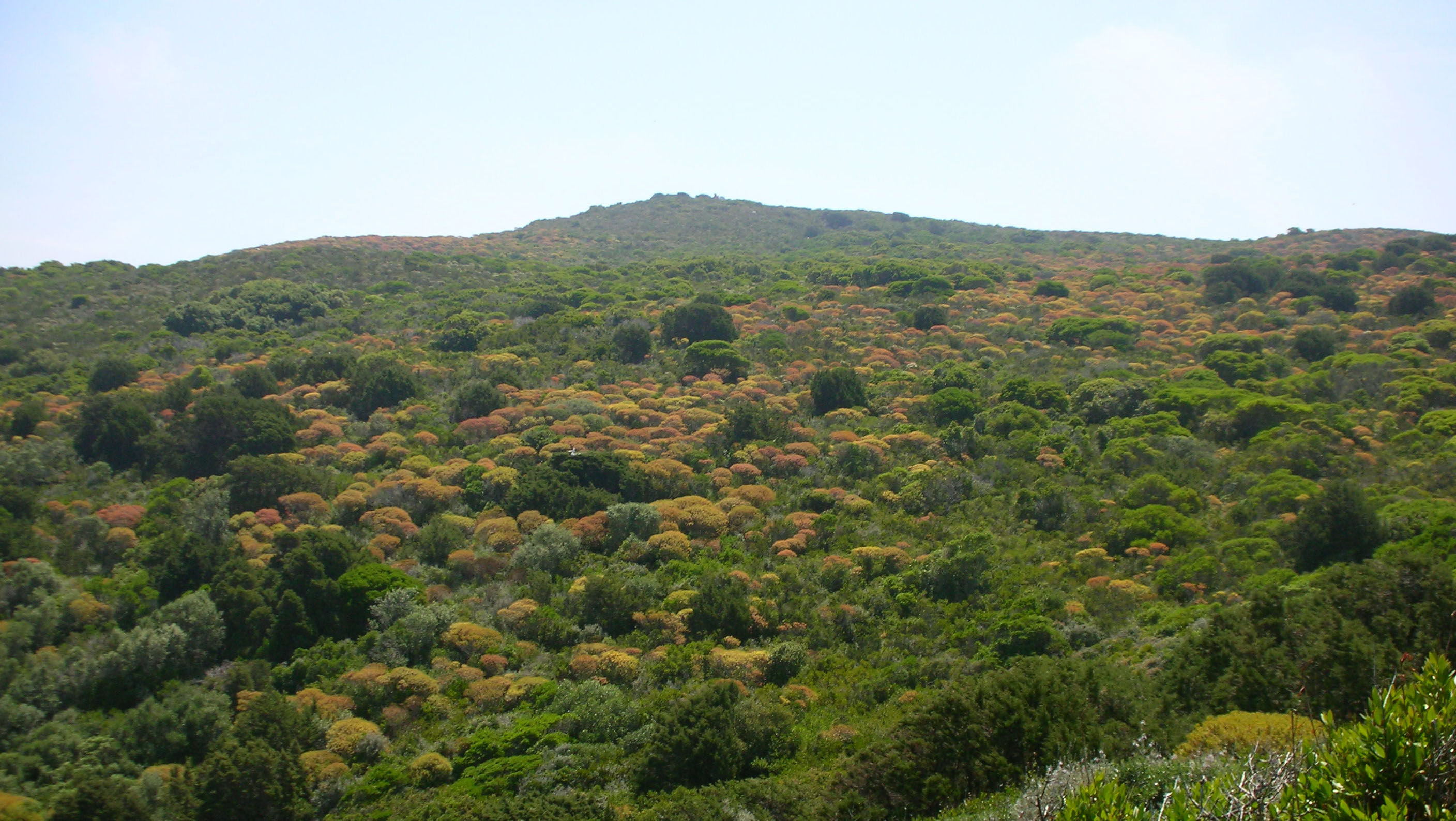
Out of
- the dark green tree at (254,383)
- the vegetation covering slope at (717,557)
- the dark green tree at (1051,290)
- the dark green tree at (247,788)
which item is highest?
the dark green tree at (1051,290)

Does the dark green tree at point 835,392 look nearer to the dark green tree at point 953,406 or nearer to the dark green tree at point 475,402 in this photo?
the dark green tree at point 953,406

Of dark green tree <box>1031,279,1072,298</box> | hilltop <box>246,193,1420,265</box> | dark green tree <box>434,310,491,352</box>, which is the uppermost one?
hilltop <box>246,193,1420,265</box>

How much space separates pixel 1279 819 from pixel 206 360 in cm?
3878

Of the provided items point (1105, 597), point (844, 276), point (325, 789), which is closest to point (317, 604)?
point (325, 789)

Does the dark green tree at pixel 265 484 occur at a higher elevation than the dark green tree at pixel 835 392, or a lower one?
lower

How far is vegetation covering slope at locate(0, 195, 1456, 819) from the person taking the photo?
483 inches

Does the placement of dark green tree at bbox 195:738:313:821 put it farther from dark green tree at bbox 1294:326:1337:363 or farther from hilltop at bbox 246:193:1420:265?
hilltop at bbox 246:193:1420:265

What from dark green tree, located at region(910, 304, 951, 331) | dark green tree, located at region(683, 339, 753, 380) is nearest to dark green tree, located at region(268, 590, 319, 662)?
dark green tree, located at region(683, 339, 753, 380)

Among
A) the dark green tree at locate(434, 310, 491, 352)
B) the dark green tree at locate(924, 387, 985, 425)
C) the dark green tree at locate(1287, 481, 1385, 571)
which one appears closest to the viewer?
the dark green tree at locate(1287, 481, 1385, 571)

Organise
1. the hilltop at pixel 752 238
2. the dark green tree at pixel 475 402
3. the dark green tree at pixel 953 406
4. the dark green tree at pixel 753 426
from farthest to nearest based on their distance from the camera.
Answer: the hilltop at pixel 752 238, the dark green tree at pixel 475 402, the dark green tree at pixel 953 406, the dark green tree at pixel 753 426

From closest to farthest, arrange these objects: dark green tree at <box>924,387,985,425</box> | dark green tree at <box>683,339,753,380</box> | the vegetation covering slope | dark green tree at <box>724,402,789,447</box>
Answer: the vegetation covering slope
dark green tree at <box>724,402,789,447</box>
dark green tree at <box>924,387,985,425</box>
dark green tree at <box>683,339,753,380</box>

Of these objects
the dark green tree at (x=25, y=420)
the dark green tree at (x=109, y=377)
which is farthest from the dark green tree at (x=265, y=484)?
the dark green tree at (x=109, y=377)

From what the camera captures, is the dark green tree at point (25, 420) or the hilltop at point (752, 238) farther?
the hilltop at point (752, 238)

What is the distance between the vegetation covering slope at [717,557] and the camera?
1227 centimetres
